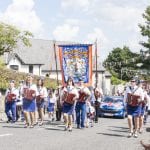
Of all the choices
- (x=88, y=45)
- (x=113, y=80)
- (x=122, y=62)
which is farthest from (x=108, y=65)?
(x=88, y=45)

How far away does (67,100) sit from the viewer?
19594 mm

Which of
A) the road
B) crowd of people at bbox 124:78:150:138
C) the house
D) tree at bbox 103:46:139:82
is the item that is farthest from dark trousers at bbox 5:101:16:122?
tree at bbox 103:46:139:82

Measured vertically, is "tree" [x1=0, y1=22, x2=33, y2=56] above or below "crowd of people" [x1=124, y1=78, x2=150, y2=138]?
above

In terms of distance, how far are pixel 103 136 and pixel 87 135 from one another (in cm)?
50

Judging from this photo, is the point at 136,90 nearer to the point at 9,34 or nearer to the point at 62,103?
the point at 62,103

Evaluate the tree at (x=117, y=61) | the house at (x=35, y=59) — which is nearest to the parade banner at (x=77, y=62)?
the house at (x=35, y=59)

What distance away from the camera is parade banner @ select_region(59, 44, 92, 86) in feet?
75.5

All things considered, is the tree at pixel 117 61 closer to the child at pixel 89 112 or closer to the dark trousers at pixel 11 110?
the dark trousers at pixel 11 110

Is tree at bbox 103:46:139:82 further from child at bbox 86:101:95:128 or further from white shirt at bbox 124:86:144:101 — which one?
white shirt at bbox 124:86:144:101

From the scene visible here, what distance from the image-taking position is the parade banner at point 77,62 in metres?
23.0

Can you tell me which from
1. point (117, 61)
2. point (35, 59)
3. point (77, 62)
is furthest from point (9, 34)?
point (117, 61)

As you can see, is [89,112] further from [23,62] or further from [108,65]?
[108,65]

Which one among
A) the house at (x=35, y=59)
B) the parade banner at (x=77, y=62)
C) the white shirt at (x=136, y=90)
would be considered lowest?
the white shirt at (x=136, y=90)

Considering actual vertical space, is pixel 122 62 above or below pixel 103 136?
above
